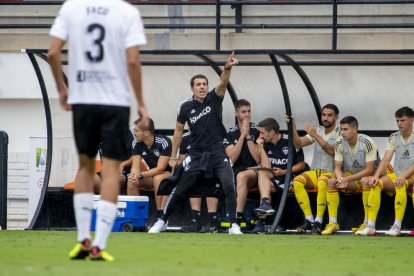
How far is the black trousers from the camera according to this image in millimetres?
15273

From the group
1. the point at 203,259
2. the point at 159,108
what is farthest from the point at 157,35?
the point at 203,259

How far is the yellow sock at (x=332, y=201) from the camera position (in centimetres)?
1566

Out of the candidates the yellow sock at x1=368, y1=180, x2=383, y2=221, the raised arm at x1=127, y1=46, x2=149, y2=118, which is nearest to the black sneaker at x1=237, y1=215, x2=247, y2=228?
the yellow sock at x1=368, y1=180, x2=383, y2=221

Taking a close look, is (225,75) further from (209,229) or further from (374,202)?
(374,202)

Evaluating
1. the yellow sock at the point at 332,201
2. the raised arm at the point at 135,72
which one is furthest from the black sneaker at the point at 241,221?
the raised arm at the point at 135,72

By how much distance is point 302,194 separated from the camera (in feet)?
51.9

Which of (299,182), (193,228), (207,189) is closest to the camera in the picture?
(299,182)

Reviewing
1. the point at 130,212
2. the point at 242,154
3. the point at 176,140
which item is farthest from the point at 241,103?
the point at 130,212

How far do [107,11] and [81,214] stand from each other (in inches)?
61.6

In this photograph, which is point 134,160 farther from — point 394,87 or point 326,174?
point 394,87

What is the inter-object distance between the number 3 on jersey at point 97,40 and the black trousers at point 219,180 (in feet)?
20.5

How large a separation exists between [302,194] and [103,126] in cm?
700

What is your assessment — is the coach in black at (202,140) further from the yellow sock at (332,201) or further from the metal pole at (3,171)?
the metal pole at (3,171)

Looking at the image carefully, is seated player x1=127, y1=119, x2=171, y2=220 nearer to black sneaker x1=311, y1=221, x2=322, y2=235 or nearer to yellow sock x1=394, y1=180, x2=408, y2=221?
black sneaker x1=311, y1=221, x2=322, y2=235
